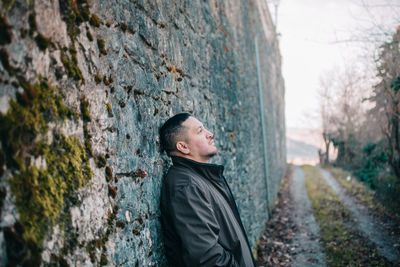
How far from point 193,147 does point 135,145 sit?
0.62 m

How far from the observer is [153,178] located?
7.69ft

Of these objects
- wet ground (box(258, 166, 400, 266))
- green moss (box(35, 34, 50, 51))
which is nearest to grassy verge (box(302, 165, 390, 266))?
wet ground (box(258, 166, 400, 266))

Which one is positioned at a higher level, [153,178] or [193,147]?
[193,147]

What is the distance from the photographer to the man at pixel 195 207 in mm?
2041

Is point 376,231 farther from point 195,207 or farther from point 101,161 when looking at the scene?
point 101,161

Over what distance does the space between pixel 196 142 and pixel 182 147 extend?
138mm

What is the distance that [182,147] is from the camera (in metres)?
2.56

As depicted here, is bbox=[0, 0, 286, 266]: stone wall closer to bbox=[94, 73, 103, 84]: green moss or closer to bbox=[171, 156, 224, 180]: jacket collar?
bbox=[94, 73, 103, 84]: green moss

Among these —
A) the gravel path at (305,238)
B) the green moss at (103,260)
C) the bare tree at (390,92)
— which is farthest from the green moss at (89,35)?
the bare tree at (390,92)

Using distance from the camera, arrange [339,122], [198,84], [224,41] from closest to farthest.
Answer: [198,84] → [224,41] → [339,122]

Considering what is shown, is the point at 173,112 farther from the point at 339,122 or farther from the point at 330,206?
the point at 339,122

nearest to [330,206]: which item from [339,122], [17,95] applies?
[17,95]

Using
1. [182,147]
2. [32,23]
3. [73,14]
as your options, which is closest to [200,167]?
[182,147]

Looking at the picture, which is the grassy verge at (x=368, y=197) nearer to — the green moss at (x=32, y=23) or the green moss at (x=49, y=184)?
the green moss at (x=49, y=184)
